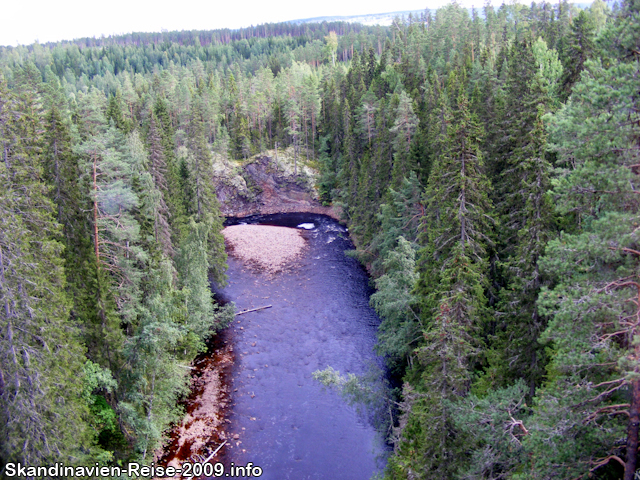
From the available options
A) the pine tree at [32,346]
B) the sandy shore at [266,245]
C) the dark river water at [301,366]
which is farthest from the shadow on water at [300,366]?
the pine tree at [32,346]

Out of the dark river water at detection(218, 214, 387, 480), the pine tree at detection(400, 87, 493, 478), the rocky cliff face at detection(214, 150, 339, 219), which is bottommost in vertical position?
the dark river water at detection(218, 214, 387, 480)

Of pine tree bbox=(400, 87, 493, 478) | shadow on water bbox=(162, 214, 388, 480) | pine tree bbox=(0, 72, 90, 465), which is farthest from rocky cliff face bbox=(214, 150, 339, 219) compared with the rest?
pine tree bbox=(0, 72, 90, 465)

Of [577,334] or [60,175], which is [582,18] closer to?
[577,334]

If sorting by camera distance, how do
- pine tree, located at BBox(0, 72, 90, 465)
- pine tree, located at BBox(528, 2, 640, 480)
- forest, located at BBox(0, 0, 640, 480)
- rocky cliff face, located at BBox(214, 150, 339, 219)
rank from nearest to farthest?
1. pine tree, located at BBox(528, 2, 640, 480)
2. forest, located at BBox(0, 0, 640, 480)
3. pine tree, located at BBox(0, 72, 90, 465)
4. rocky cliff face, located at BBox(214, 150, 339, 219)

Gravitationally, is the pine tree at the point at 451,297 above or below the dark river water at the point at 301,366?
above

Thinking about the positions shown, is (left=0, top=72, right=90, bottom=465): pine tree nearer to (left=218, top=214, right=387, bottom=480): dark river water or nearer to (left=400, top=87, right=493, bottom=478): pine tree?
(left=218, top=214, right=387, bottom=480): dark river water

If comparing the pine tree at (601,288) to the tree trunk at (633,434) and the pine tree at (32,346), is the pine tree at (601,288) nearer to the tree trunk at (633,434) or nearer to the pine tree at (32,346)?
the tree trunk at (633,434)

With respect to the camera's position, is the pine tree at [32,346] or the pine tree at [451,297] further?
the pine tree at [451,297]
